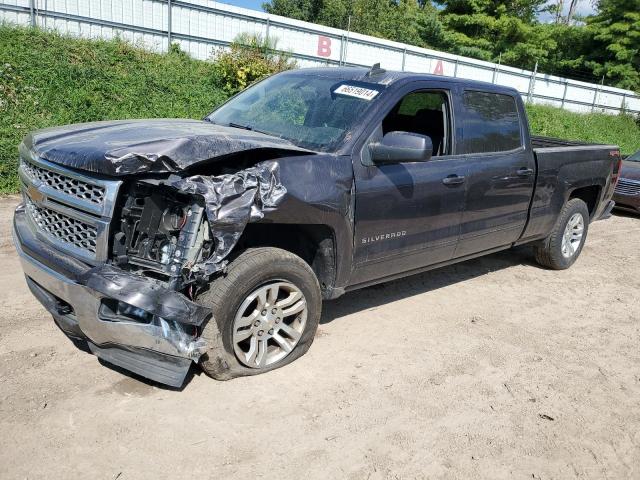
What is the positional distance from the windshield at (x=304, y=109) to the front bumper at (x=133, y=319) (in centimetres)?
153

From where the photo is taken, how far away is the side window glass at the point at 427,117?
177 inches

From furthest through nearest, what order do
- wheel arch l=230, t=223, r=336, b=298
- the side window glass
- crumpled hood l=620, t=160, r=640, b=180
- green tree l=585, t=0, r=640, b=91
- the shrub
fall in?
green tree l=585, t=0, r=640, b=91, the shrub, crumpled hood l=620, t=160, r=640, b=180, the side window glass, wheel arch l=230, t=223, r=336, b=298

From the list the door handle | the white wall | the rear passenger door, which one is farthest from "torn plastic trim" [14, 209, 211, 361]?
the white wall

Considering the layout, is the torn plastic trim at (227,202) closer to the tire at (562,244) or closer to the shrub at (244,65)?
the tire at (562,244)

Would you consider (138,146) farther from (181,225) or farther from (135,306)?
(135,306)

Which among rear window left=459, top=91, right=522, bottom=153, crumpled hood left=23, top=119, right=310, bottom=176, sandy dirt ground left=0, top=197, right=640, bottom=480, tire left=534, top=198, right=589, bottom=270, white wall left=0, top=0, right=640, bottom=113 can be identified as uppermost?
white wall left=0, top=0, right=640, bottom=113

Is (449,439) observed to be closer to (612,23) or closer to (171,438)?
(171,438)

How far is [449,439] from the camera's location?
312 centimetres

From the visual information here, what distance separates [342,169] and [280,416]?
159 cm

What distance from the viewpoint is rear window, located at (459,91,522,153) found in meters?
4.69

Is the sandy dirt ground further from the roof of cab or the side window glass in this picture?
the roof of cab

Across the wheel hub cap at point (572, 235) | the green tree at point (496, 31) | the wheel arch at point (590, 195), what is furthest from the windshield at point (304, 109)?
the green tree at point (496, 31)

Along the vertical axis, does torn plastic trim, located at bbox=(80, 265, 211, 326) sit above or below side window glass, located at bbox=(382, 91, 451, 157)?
below

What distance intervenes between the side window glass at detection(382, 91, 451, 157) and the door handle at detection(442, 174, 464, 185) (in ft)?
0.73
